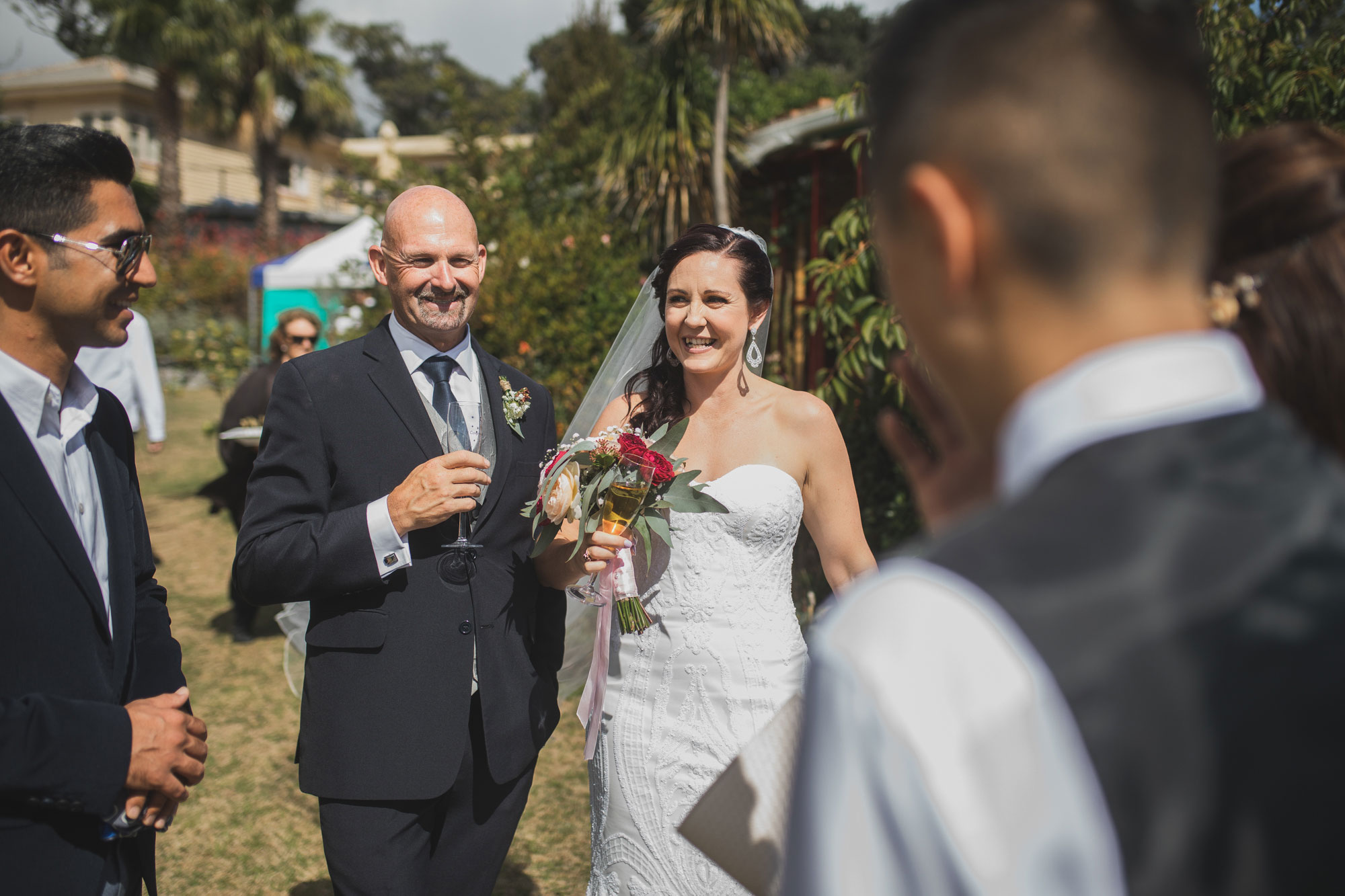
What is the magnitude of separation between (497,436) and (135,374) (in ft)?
19.3

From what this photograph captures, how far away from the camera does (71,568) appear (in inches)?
74.4

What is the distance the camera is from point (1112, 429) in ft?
2.41

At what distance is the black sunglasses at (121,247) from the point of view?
1979 millimetres

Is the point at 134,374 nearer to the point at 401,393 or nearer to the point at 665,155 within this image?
the point at 665,155

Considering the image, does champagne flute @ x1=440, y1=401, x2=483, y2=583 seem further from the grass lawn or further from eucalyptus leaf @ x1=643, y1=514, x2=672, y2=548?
the grass lawn

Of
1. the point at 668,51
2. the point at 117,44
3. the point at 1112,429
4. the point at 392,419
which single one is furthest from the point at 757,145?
the point at 117,44

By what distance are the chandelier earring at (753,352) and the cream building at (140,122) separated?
29814 mm

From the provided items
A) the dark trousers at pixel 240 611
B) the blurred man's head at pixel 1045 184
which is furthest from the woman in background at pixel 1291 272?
the dark trousers at pixel 240 611

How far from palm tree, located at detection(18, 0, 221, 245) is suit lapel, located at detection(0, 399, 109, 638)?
25.1m

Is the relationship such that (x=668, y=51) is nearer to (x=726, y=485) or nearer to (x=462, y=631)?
(x=726, y=485)

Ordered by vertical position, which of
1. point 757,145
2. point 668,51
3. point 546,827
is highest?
point 668,51

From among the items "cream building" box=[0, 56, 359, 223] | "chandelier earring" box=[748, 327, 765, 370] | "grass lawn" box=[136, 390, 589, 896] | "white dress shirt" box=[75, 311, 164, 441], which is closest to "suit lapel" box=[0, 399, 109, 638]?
"chandelier earring" box=[748, 327, 765, 370]

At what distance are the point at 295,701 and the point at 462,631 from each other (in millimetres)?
4305

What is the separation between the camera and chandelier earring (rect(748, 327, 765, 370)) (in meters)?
3.60
